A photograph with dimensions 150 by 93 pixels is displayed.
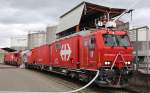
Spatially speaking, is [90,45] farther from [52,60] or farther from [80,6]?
[52,60]

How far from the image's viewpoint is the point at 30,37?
3573 inches

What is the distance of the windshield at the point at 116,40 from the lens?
798 inches

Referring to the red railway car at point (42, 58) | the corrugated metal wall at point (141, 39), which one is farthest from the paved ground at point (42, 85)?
the red railway car at point (42, 58)

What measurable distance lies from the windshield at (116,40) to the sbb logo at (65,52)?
469cm

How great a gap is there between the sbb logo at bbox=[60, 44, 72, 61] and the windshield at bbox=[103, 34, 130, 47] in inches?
185

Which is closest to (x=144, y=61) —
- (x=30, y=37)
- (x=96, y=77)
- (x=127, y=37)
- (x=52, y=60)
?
(x=127, y=37)

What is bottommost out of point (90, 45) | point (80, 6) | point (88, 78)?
point (88, 78)

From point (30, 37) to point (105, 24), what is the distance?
230ft

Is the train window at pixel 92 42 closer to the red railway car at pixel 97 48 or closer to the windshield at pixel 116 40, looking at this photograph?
the red railway car at pixel 97 48

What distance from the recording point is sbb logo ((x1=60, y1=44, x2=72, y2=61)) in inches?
990

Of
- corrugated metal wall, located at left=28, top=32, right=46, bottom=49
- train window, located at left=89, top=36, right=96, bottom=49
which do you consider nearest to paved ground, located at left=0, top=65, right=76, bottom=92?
train window, located at left=89, top=36, right=96, bottom=49

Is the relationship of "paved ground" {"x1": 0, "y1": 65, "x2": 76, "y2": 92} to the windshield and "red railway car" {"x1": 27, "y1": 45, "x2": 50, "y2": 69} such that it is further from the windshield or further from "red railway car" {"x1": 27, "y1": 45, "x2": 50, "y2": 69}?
"red railway car" {"x1": 27, "y1": 45, "x2": 50, "y2": 69}

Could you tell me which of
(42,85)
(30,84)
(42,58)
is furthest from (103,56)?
(42,58)

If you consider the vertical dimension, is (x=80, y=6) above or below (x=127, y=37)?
above
